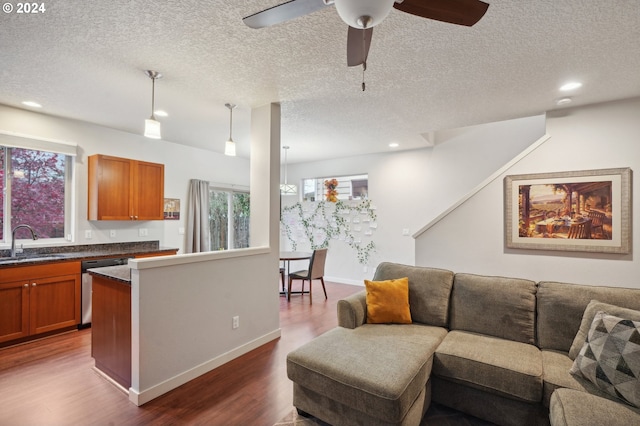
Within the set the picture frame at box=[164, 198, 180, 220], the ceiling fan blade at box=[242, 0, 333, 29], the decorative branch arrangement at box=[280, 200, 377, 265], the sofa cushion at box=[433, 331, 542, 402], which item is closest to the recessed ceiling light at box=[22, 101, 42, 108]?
the picture frame at box=[164, 198, 180, 220]

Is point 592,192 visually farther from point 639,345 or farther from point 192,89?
point 192,89

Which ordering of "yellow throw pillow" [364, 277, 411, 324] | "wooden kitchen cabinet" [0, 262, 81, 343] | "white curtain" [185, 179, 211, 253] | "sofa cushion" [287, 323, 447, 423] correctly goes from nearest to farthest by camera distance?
"sofa cushion" [287, 323, 447, 423] → "yellow throw pillow" [364, 277, 411, 324] → "wooden kitchen cabinet" [0, 262, 81, 343] → "white curtain" [185, 179, 211, 253]

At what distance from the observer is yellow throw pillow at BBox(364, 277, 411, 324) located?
2607 millimetres

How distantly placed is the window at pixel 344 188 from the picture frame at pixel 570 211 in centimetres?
296

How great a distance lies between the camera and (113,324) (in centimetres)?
249

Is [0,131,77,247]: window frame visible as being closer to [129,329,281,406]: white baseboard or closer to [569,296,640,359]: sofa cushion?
[129,329,281,406]: white baseboard

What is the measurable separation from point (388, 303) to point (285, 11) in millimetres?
2253

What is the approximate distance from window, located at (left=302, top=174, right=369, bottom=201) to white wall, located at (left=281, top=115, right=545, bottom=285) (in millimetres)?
143

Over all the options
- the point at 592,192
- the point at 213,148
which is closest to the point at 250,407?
the point at 592,192

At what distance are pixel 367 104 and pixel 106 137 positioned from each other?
3.73 m

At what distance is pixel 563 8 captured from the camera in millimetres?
1820

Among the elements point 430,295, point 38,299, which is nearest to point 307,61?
point 430,295

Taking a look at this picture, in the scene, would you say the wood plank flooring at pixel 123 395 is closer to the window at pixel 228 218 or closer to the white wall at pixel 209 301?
the white wall at pixel 209 301

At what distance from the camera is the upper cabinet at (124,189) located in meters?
4.03
